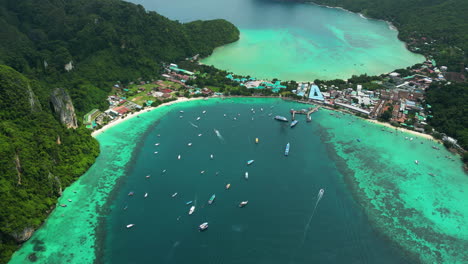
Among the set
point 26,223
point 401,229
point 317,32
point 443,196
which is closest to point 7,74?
point 26,223

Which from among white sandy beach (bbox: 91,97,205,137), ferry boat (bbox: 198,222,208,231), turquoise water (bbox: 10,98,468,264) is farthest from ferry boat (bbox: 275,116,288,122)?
ferry boat (bbox: 198,222,208,231)

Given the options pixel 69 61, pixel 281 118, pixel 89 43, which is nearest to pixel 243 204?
pixel 281 118

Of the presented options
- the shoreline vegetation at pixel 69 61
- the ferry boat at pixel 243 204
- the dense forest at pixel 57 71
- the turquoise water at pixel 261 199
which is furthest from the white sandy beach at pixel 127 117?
the ferry boat at pixel 243 204

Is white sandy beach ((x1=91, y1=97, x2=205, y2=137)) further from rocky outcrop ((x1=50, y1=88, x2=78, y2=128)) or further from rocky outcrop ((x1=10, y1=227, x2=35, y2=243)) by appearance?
rocky outcrop ((x1=10, y1=227, x2=35, y2=243))

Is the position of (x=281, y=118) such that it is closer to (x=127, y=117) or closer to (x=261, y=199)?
(x=261, y=199)

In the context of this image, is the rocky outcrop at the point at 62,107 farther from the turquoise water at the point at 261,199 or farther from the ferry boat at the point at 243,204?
the ferry boat at the point at 243,204
